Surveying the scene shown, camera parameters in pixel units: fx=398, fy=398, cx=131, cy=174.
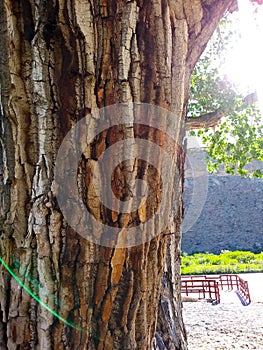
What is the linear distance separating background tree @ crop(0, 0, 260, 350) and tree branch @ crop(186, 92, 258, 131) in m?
3.75

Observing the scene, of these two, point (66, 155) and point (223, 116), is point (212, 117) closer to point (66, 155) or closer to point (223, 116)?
point (223, 116)

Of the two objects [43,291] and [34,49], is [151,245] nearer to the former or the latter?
[43,291]

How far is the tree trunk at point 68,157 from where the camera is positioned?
1.12 m

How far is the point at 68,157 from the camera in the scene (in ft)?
3.70

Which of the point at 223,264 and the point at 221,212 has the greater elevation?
the point at 221,212

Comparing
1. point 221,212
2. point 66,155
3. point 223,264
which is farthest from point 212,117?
point 221,212

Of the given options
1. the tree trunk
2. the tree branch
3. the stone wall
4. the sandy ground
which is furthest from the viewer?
the stone wall

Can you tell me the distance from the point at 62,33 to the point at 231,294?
9.59 m

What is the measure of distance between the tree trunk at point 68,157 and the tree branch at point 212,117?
376 cm

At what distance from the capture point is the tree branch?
16.0 feet

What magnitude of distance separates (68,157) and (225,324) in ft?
18.6

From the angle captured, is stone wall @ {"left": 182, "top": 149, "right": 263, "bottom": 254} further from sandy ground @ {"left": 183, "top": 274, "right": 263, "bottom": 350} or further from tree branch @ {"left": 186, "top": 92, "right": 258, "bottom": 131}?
tree branch @ {"left": 186, "top": 92, "right": 258, "bottom": 131}

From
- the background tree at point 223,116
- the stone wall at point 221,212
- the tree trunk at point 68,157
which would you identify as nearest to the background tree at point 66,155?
the tree trunk at point 68,157

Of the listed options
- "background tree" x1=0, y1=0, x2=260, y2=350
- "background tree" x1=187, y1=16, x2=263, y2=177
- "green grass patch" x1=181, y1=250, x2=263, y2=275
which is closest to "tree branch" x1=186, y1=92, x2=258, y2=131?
"background tree" x1=187, y1=16, x2=263, y2=177
